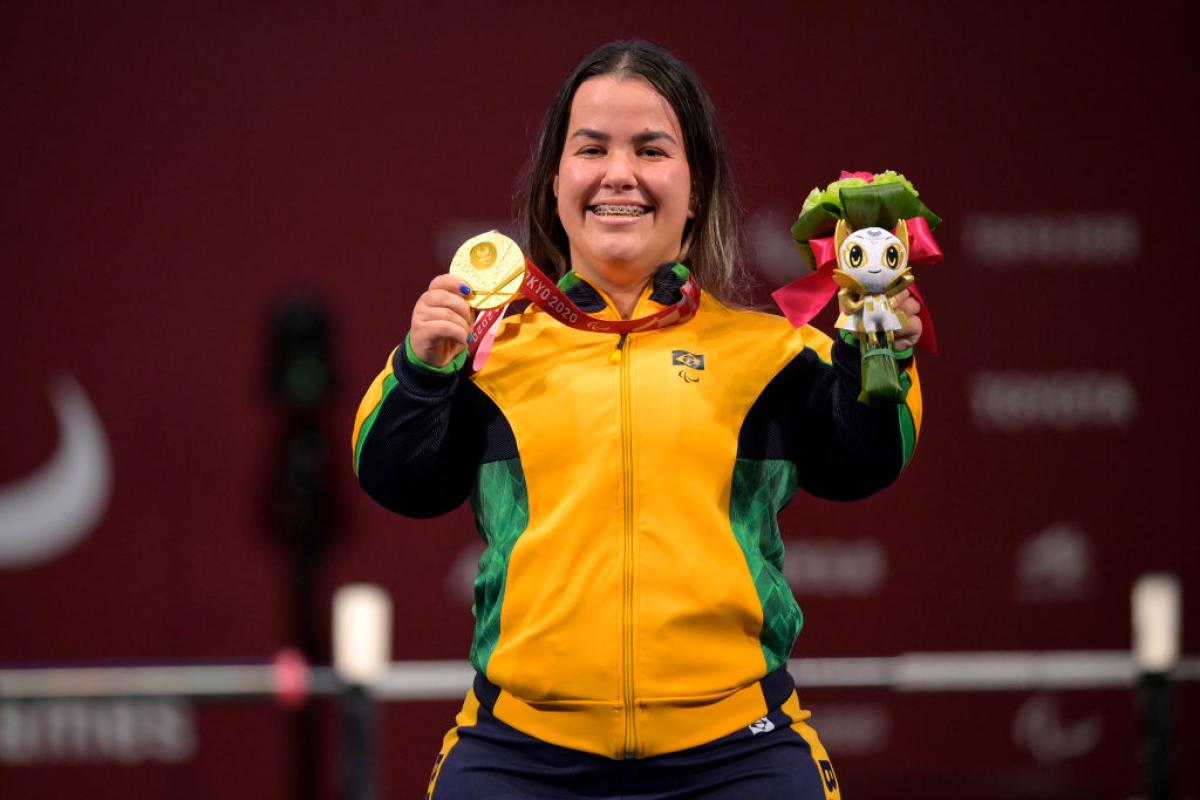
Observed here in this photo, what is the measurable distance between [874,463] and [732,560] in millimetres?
188

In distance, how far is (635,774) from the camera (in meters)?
1.57

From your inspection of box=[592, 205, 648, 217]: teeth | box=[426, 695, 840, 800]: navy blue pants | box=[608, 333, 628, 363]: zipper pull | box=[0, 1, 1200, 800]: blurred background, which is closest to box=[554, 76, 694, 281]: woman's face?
box=[592, 205, 648, 217]: teeth

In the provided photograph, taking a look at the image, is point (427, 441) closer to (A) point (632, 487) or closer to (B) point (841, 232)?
(A) point (632, 487)

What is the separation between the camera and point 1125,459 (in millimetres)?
3738

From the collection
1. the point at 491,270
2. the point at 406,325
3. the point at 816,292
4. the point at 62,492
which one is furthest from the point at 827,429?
the point at 62,492

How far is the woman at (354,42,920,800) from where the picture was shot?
1.57 meters

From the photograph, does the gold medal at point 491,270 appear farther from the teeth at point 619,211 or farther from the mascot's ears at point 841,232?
the mascot's ears at point 841,232

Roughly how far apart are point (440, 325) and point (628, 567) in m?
0.31

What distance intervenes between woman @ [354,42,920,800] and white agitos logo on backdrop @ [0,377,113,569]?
78.9 inches

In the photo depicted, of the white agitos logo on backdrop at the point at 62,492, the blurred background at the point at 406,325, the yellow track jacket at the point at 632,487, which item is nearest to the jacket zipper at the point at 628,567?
the yellow track jacket at the point at 632,487

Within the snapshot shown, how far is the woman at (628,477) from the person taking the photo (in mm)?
1571

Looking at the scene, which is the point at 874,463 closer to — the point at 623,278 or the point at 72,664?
the point at 623,278

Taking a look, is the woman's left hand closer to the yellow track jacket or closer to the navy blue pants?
the yellow track jacket

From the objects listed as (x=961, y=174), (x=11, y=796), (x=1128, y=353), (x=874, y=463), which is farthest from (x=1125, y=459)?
(x=11, y=796)
